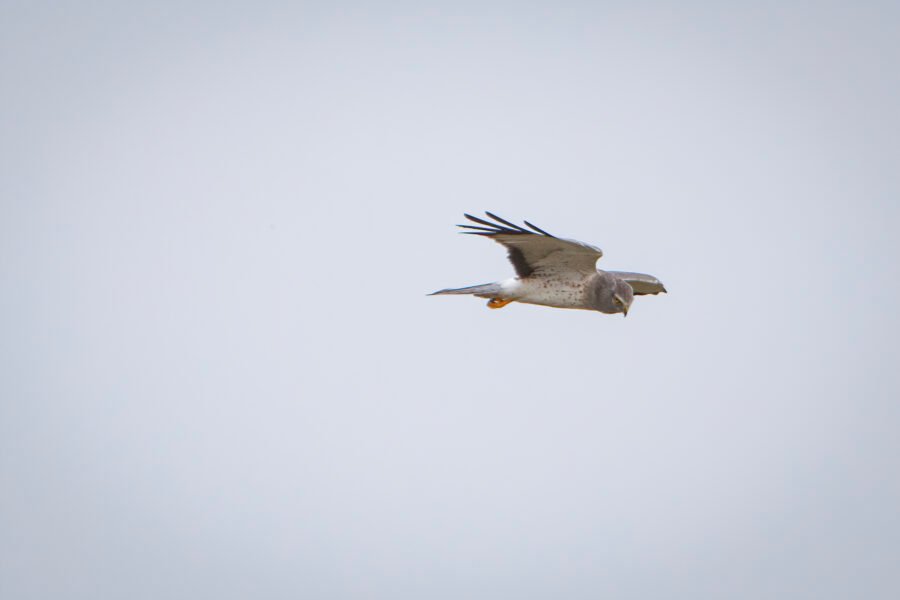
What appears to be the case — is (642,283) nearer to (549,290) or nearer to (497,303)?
(549,290)

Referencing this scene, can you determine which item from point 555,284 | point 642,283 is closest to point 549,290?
point 555,284

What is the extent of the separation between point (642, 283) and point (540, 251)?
3.15 m

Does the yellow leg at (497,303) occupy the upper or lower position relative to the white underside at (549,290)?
lower

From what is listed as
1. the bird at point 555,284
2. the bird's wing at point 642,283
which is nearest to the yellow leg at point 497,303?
the bird at point 555,284

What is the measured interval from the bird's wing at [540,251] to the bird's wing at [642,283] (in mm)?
1786

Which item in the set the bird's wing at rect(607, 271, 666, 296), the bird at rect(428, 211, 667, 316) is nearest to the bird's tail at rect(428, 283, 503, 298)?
the bird at rect(428, 211, 667, 316)

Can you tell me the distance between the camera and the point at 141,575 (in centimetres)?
17238

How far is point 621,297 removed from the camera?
21.3m

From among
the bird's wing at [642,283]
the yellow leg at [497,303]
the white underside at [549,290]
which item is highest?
the bird's wing at [642,283]

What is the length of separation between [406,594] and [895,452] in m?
69.2

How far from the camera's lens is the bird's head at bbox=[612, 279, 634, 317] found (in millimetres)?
21250

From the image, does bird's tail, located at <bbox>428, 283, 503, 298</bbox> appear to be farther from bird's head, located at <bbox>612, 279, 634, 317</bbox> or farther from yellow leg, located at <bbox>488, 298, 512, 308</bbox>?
bird's head, located at <bbox>612, 279, 634, 317</bbox>

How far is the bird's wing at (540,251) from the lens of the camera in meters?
19.9

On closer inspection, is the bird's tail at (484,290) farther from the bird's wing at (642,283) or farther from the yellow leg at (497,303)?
the bird's wing at (642,283)
